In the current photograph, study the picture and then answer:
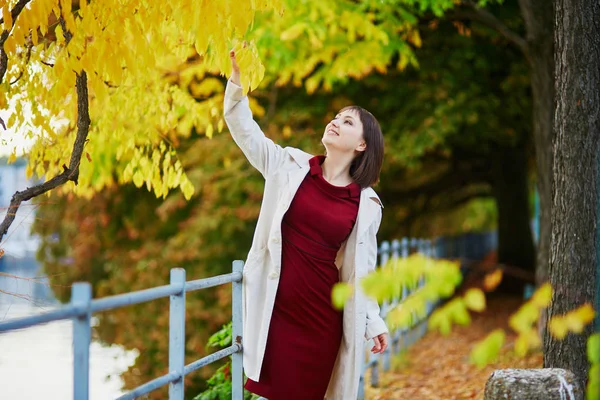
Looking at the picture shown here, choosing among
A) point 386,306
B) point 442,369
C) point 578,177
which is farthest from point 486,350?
point 442,369

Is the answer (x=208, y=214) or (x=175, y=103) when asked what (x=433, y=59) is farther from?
(x=175, y=103)

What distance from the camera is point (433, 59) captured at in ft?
38.7

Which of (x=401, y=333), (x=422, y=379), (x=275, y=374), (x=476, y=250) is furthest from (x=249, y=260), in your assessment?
(x=476, y=250)

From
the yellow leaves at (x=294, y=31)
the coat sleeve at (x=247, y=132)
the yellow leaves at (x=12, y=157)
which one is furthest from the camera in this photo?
the yellow leaves at (x=294, y=31)

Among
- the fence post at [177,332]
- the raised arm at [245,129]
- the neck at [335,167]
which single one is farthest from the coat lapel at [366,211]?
the fence post at [177,332]

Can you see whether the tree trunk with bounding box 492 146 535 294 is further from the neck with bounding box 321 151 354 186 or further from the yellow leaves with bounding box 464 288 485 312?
the yellow leaves with bounding box 464 288 485 312

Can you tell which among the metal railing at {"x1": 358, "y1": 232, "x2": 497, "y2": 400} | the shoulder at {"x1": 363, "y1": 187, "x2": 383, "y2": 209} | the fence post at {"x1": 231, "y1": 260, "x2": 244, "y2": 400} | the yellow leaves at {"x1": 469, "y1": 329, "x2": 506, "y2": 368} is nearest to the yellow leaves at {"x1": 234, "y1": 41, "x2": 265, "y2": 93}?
the shoulder at {"x1": 363, "y1": 187, "x2": 383, "y2": 209}

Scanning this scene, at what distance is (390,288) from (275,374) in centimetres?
192

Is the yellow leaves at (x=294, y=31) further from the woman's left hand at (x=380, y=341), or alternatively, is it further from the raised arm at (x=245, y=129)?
the woman's left hand at (x=380, y=341)

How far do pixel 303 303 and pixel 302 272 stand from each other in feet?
0.51

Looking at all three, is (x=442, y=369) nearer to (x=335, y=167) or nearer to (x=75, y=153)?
(x=335, y=167)

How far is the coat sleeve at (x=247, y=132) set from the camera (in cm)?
384

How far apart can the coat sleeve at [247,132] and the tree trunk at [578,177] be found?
194 centimetres

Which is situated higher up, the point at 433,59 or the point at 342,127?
the point at 433,59
